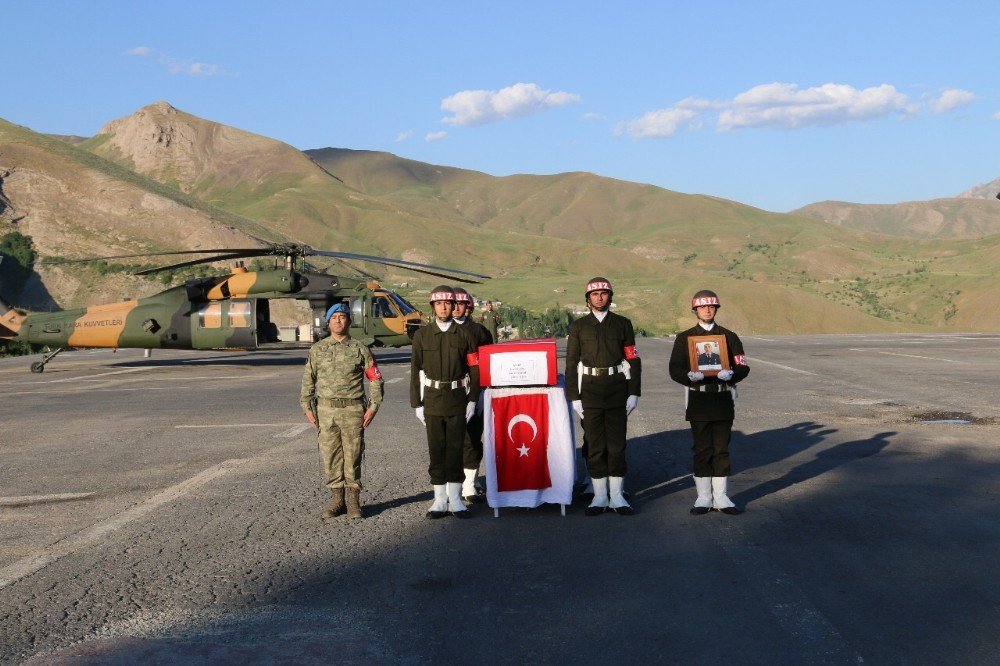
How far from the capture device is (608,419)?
340 inches

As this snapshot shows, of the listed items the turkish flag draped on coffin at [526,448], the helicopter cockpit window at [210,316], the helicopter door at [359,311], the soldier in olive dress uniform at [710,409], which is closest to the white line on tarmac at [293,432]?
the turkish flag draped on coffin at [526,448]

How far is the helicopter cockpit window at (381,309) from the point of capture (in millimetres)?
26781

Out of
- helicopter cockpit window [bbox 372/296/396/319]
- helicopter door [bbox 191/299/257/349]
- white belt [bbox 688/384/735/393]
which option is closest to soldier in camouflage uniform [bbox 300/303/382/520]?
white belt [bbox 688/384/735/393]

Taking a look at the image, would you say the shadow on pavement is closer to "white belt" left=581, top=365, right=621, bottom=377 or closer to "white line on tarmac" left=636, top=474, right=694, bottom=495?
"white line on tarmac" left=636, top=474, right=694, bottom=495

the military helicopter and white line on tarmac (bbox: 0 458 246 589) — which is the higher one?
the military helicopter

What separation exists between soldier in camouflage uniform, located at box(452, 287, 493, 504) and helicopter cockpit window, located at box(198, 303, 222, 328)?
64.1 ft

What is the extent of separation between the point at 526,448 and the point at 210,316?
2063 cm

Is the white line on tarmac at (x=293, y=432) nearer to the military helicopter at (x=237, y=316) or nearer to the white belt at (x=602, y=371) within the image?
the white belt at (x=602, y=371)

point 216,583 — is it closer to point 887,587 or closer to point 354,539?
point 354,539

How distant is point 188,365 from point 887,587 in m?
27.4

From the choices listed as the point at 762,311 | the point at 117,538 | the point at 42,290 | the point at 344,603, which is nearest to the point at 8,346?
the point at 42,290

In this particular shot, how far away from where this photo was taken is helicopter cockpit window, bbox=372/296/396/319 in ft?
87.9

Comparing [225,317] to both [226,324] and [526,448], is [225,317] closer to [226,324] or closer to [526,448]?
[226,324]

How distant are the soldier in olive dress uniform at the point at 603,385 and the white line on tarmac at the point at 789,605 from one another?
1201 millimetres
